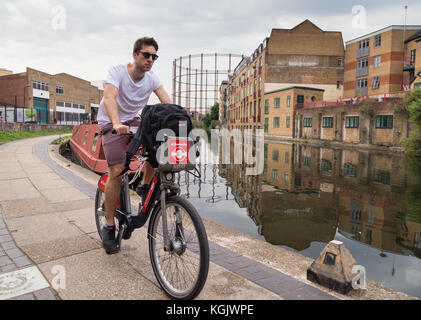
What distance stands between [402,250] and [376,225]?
111cm

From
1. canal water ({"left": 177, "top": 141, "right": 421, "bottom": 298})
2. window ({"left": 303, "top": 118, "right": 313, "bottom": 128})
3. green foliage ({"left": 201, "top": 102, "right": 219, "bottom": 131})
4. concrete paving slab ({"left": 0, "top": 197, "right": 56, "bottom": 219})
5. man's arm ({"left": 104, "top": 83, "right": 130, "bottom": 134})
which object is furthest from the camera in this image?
green foliage ({"left": 201, "top": 102, "right": 219, "bottom": 131})

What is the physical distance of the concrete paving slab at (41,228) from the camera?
3.77 metres

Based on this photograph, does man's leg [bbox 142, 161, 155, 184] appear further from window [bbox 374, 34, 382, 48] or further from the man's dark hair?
window [bbox 374, 34, 382, 48]

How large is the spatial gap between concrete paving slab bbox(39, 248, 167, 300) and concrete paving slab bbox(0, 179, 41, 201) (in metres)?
3.30

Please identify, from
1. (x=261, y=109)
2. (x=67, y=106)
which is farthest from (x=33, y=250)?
(x=67, y=106)

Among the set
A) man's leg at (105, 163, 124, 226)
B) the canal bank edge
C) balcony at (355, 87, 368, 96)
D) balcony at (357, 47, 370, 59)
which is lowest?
the canal bank edge

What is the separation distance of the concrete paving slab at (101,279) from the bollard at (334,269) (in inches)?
53.1

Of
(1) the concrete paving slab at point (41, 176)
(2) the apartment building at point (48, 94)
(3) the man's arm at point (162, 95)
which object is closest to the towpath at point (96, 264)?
(3) the man's arm at point (162, 95)

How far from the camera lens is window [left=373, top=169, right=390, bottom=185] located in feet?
31.6

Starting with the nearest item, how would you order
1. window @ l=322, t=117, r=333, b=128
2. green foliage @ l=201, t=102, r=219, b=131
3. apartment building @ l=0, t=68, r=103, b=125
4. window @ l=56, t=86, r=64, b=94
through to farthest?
window @ l=322, t=117, r=333, b=128, apartment building @ l=0, t=68, r=103, b=125, window @ l=56, t=86, r=64, b=94, green foliage @ l=201, t=102, r=219, b=131

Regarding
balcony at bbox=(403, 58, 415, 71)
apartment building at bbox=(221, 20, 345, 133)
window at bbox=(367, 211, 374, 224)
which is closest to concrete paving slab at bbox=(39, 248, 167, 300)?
window at bbox=(367, 211, 374, 224)

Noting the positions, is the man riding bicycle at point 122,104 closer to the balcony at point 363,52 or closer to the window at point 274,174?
the window at point 274,174

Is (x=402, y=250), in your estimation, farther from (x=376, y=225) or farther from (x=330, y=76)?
(x=330, y=76)

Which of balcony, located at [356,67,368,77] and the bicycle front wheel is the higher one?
balcony, located at [356,67,368,77]
